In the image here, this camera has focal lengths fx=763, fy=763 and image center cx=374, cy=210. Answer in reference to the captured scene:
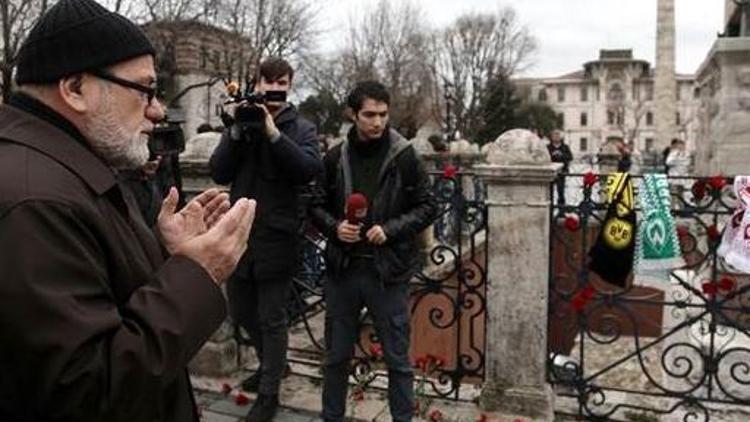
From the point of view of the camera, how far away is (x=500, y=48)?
175ft

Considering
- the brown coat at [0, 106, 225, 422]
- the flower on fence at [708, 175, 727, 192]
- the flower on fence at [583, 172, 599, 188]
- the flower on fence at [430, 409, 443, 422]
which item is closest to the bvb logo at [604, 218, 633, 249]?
the flower on fence at [583, 172, 599, 188]

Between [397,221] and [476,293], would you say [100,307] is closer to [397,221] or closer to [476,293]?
[397,221]

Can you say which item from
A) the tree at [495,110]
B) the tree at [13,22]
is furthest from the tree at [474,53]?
the tree at [13,22]

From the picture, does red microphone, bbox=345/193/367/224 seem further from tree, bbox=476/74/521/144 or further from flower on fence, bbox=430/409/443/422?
tree, bbox=476/74/521/144

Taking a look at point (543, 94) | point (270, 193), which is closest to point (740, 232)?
point (270, 193)

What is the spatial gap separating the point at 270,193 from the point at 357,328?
0.99 meters

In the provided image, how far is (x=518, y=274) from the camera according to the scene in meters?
5.01

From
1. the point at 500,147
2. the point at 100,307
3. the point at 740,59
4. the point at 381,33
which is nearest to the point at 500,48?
the point at 381,33

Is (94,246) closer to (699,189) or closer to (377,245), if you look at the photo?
(377,245)

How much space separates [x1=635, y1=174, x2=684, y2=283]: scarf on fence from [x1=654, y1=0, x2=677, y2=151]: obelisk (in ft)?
106

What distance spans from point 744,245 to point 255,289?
3084mm

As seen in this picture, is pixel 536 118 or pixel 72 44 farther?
pixel 536 118

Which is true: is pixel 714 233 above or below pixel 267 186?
below

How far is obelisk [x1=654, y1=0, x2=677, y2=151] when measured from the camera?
35250 mm
